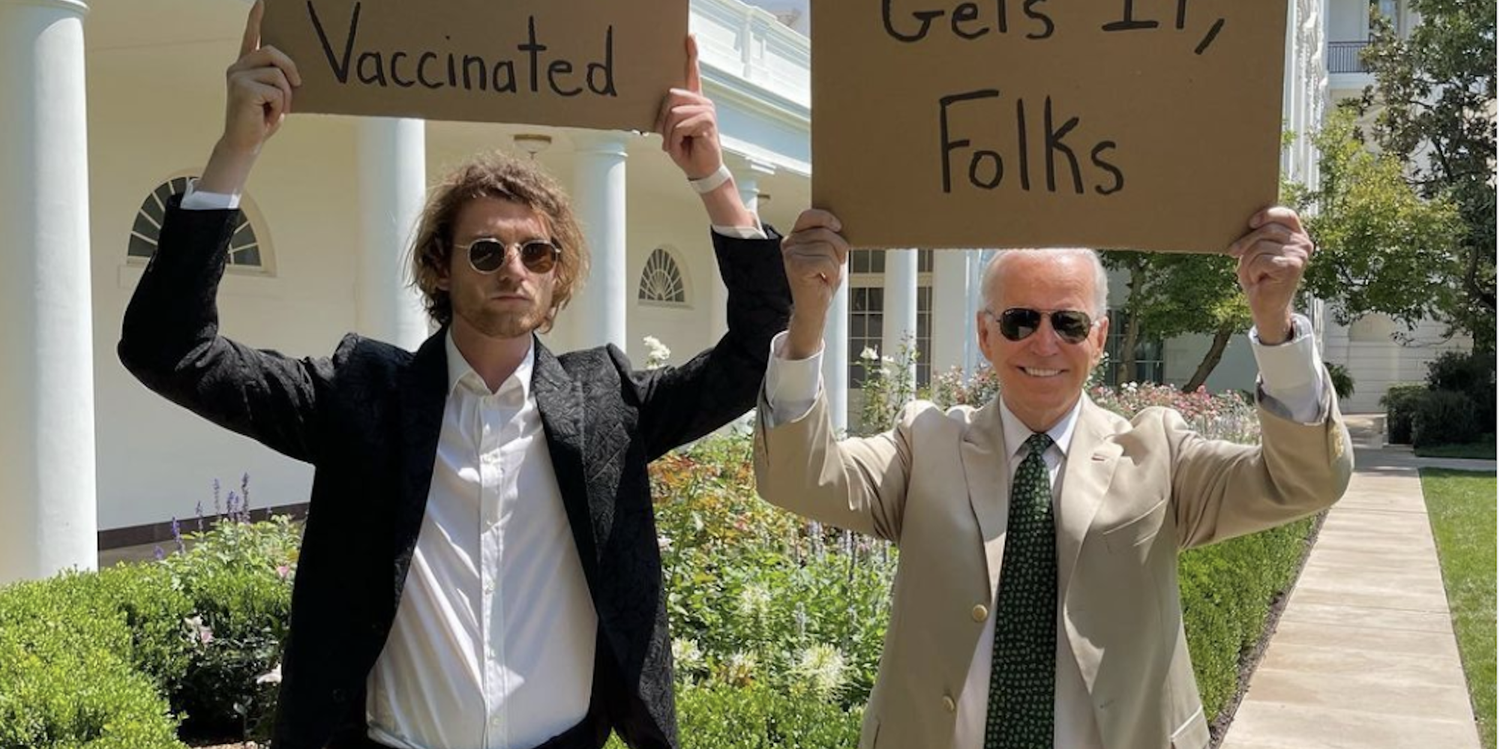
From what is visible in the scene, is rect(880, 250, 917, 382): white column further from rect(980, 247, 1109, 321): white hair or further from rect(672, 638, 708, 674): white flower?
rect(980, 247, 1109, 321): white hair

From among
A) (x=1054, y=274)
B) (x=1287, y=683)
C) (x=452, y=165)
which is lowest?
(x=1287, y=683)

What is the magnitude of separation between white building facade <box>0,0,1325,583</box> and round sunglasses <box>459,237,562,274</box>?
0.31 m

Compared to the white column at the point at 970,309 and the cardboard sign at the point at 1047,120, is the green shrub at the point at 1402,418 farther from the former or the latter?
the cardboard sign at the point at 1047,120

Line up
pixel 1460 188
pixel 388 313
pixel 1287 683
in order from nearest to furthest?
1. pixel 1287 683
2. pixel 388 313
3. pixel 1460 188

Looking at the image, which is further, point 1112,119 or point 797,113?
point 797,113

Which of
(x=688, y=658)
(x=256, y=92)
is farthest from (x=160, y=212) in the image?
(x=256, y=92)

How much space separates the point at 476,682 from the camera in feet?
5.84

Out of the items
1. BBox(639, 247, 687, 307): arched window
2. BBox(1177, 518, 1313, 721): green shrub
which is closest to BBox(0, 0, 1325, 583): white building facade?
BBox(639, 247, 687, 307): arched window

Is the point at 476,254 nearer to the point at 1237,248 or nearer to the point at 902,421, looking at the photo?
the point at 902,421

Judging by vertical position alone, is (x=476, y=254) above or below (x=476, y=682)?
above

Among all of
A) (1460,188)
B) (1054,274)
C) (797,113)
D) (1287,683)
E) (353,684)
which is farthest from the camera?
(1460,188)

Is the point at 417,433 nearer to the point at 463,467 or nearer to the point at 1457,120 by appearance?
the point at 463,467

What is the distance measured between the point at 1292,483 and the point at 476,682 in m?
1.29

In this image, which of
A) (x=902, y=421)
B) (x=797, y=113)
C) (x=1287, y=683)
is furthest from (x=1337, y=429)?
(x=797, y=113)
